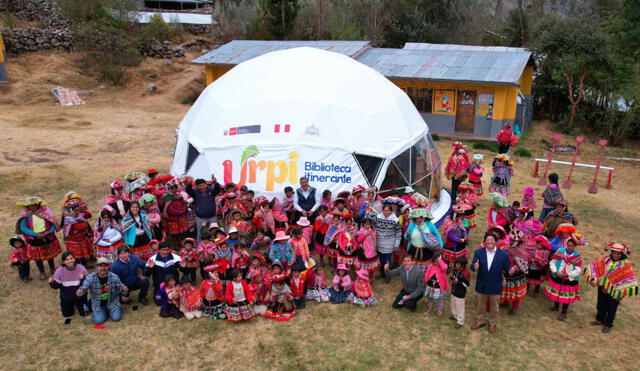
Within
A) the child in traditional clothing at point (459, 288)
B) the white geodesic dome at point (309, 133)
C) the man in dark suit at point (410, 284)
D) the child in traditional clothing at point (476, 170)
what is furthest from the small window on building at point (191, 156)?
the child in traditional clothing at point (476, 170)

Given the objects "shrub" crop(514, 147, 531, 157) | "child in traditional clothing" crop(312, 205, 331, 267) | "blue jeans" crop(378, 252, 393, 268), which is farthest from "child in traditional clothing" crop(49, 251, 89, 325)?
"shrub" crop(514, 147, 531, 157)

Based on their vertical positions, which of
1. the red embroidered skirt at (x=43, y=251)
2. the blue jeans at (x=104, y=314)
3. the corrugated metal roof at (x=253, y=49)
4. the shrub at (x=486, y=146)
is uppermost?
the corrugated metal roof at (x=253, y=49)

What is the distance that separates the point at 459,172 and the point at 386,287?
4.63 meters

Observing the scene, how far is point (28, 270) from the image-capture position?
27.2 feet

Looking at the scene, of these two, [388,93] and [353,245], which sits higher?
[388,93]

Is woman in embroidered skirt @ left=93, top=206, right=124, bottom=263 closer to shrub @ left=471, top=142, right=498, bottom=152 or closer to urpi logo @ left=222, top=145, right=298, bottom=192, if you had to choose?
urpi logo @ left=222, top=145, right=298, bottom=192

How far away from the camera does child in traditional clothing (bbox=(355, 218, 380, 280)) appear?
8055 millimetres

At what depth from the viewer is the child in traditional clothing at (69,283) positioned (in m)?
6.86

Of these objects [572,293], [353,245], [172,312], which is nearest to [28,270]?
[172,312]

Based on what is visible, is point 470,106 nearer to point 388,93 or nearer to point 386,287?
point 388,93

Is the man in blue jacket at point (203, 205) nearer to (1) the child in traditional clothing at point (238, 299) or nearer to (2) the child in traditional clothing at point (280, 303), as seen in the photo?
(1) the child in traditional clothing at point (238, 299)

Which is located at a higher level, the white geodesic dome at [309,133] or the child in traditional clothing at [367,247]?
the white geodesic dome at [309,133]

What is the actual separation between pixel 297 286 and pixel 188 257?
1828 mm

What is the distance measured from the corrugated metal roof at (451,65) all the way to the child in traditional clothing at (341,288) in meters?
13.2
